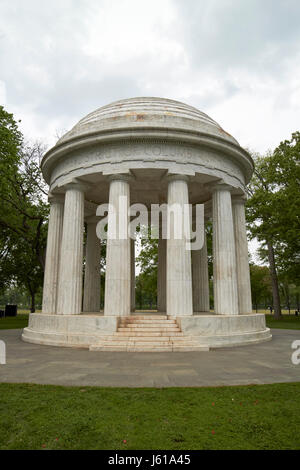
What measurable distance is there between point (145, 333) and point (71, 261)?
24.7 ft

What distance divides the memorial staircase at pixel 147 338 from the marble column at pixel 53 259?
858 cm

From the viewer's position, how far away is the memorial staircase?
15.3m

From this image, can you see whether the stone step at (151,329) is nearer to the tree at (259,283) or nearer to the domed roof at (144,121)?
the domed roof at (144,121)

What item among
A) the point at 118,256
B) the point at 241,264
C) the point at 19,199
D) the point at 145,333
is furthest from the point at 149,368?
the point at 19,199

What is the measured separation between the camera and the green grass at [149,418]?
17.4 feet

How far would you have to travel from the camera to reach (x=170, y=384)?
8852 millimetres

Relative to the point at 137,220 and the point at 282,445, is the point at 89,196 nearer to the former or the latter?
the point at 137,220

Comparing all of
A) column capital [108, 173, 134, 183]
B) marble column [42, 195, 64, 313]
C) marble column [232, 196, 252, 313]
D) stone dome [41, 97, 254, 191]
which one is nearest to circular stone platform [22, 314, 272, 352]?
marble column [42, 195, 64, 313]

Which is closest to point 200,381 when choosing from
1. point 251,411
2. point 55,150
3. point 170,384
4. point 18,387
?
point 170,384

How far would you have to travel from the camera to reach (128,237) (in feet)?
62.5

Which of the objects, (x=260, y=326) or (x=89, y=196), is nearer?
(x=260, y=326)

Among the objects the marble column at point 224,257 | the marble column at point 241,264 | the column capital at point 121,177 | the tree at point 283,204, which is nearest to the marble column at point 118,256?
the column capital at point 121,177

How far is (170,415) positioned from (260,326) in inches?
617

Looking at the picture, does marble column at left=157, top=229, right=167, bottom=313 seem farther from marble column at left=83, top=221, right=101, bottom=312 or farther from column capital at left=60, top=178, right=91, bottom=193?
column capital at left=60, top=178, right=91, bottom=193
